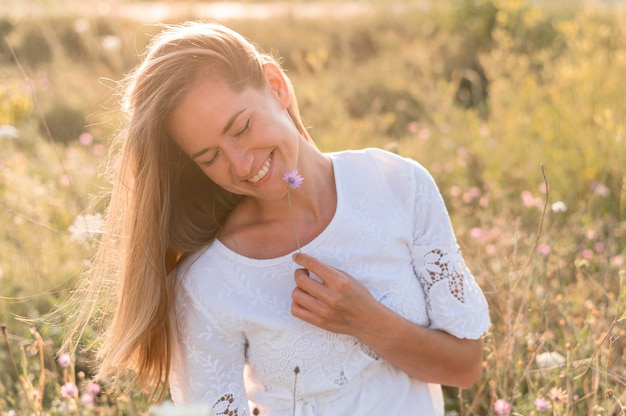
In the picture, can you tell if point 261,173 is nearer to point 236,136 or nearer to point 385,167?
point 236,136

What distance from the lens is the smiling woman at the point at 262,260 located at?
166cm

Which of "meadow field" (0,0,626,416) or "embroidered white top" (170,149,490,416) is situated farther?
"meadow field" (0,0,626,416)

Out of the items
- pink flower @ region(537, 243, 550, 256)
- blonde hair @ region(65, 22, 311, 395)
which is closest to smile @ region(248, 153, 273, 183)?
blonde hair @ region(65, 22, 311, 395)

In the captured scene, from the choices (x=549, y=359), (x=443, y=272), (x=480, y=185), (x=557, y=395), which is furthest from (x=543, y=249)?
(x=480, y=185)

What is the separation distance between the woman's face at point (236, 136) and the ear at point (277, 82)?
8 cm

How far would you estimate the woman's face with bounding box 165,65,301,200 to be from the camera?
1.62m

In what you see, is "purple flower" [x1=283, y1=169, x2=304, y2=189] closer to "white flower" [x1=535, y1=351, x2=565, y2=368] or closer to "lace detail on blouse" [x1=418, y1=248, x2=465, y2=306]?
"lace detail on blouse" [x1=418, y1=248, x2=465, y2=306]

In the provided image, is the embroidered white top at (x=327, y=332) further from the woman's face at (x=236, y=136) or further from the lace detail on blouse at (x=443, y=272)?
the woman's face at (x=236, y=136)

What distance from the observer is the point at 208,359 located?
172 cm

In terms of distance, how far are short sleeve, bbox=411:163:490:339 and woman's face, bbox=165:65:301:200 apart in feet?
1.18

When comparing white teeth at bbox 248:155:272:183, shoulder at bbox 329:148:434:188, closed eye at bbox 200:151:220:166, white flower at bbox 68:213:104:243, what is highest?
closed eye at bbox 200:151:220:166

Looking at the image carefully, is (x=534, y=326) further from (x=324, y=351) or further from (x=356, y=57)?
(x=356, y=57)

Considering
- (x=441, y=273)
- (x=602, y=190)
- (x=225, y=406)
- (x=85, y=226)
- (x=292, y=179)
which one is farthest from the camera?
(x=602, y=190)

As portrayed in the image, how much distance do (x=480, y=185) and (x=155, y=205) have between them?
237 cm
